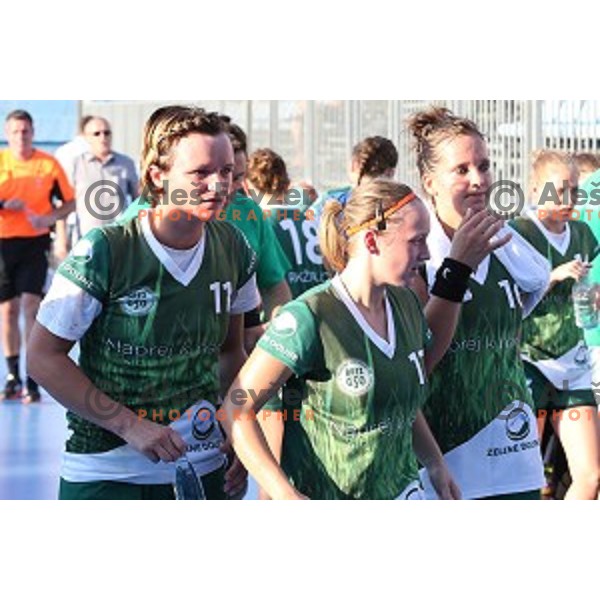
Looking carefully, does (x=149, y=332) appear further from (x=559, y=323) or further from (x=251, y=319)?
(x=559, y=323)

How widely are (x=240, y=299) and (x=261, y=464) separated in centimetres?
81

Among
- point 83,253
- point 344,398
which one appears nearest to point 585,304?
point 344,398

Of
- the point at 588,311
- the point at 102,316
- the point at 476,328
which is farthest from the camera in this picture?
the point at 588,311

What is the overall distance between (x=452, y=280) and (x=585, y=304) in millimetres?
2320

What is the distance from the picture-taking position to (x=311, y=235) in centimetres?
721

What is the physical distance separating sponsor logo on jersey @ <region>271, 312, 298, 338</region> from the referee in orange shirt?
609 cm

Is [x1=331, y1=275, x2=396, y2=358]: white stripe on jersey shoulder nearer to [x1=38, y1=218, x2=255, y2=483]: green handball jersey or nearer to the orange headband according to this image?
the orange headband

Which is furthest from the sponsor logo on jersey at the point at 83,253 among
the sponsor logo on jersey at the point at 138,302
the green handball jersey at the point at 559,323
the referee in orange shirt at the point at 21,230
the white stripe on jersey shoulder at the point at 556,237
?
the referee in orange shirt at the point at 21,230

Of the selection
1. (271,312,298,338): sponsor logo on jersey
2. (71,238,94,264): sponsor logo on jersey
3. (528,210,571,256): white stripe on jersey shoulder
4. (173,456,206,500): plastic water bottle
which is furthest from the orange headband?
(528,210,571,256): white stripe on jersey shoulder

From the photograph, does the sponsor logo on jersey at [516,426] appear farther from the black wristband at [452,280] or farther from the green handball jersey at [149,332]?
the green handball jersey at [149,332]

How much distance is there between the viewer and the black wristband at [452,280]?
4531mm

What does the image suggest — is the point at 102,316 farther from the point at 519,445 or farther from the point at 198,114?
the point at 519,445

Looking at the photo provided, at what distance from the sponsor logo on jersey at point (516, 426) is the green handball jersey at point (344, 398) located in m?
0.75
